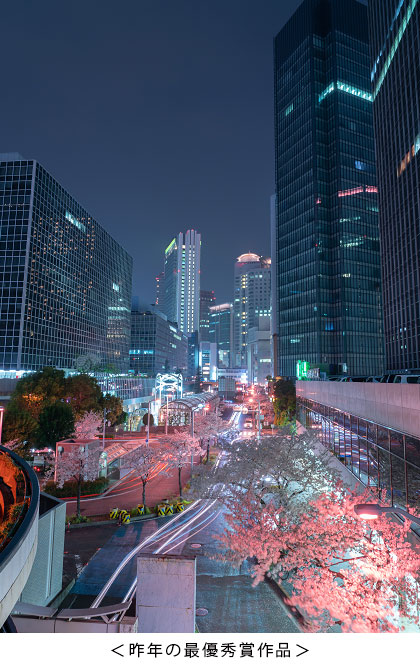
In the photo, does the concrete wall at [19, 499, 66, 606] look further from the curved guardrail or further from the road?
the curved guardrail

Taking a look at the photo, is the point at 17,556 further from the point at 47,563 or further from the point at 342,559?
the point at 47,563

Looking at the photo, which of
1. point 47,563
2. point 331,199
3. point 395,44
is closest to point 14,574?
point 47,563

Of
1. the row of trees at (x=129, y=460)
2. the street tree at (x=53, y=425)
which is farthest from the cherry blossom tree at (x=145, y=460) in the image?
the street tree at (x=53, y=425)

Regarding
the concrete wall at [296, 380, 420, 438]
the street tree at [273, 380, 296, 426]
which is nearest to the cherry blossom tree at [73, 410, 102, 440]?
the concrete wall at [296, 380, 420, 438]
